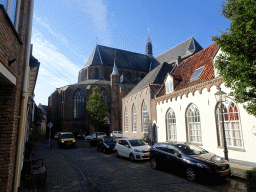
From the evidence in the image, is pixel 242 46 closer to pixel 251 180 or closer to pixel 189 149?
pixel 251 180

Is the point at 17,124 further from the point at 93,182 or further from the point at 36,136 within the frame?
the point at 36,136

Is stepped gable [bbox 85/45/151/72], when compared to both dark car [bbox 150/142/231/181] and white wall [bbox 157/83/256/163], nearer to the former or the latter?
white wall [bbox 157/83/256/163]

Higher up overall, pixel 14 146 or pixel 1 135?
pixel 1 135

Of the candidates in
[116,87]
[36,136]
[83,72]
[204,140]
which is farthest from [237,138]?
[83,72]

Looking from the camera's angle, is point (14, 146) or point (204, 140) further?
point (204, 140)

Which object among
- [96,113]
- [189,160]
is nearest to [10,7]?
[189,160]

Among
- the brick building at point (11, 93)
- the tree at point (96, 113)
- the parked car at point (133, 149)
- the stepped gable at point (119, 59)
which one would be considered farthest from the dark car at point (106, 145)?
the stepped gable at point (119, 59)

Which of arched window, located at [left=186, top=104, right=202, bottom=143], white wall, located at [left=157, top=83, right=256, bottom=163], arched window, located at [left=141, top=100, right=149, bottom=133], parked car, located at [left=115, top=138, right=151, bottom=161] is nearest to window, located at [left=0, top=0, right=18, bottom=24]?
parked car, located at [left=115, top=138, right=151, bottom=161]

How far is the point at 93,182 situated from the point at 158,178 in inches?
109

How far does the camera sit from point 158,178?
739 centimetres

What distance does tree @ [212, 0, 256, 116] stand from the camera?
5.48 meters

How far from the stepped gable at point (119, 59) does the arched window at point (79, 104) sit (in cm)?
948

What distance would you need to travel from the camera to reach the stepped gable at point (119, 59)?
46375mm

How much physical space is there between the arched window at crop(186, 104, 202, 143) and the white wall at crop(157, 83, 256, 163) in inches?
14.2
